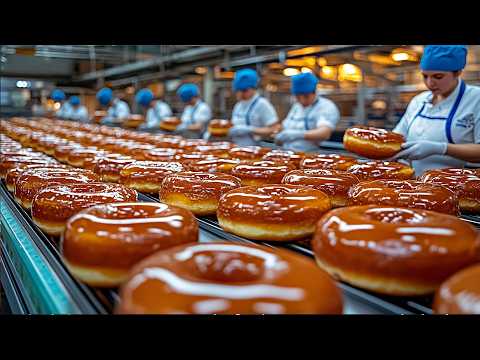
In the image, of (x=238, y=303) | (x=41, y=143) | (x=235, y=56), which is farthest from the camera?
(x=235, y=56)

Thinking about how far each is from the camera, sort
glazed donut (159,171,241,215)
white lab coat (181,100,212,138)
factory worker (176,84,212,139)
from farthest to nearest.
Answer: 1. white lab coat (181,100,212,138)
2. factory worker (176,84,212,139)
3. glazed donut (159,171,241,215)

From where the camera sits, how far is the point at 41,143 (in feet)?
12.3

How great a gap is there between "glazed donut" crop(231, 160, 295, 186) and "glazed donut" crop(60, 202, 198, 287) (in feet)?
2.71

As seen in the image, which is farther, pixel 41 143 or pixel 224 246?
pixel 41 143

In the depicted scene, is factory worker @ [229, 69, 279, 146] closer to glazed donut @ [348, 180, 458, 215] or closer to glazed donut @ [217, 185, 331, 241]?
glazed donut @ [348, 180, 458, 215]

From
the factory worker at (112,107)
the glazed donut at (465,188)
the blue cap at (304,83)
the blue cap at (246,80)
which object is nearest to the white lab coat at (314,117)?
the blue cap at (304,83)

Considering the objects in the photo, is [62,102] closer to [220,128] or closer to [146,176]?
[220,128]

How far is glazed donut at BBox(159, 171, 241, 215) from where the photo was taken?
159cm

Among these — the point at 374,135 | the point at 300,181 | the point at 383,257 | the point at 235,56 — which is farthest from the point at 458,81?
the point at 235,56

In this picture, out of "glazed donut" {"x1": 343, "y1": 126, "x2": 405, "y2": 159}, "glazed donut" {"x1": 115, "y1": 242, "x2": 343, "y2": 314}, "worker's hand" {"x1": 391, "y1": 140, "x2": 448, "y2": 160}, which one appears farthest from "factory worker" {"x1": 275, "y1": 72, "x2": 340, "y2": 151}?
"glazed donut" {"x1": 115, "y1": 242, "x2": 343, "y2": 314}

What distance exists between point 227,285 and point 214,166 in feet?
4.79

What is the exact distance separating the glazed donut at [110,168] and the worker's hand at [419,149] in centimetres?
137
